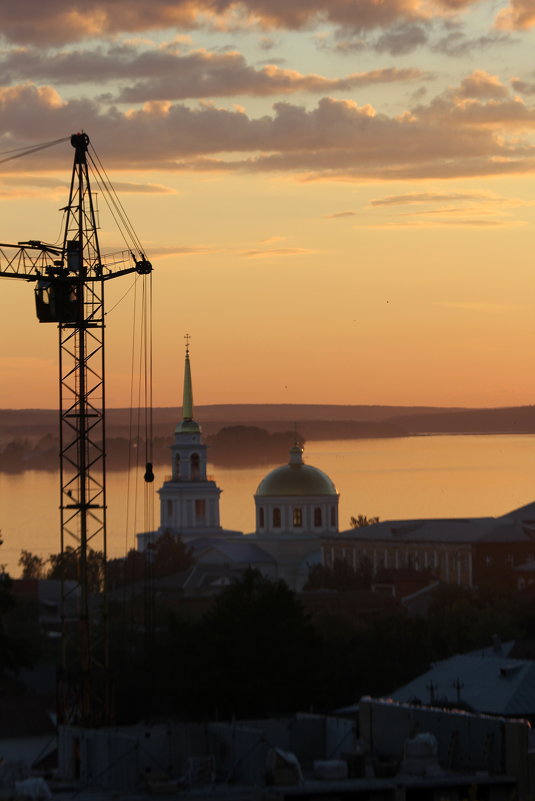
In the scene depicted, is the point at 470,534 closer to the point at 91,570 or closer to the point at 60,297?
the point at 91,570

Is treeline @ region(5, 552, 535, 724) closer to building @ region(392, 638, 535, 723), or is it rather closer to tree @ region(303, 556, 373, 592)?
building @ region(392, 638, 535, 723)

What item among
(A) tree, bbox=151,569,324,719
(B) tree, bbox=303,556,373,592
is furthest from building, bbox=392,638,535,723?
(B) tree, bbox=303,556,373,592

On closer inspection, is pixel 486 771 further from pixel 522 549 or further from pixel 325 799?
pixel 522 549

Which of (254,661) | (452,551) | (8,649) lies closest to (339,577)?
(452,551)

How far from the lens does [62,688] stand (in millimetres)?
76125

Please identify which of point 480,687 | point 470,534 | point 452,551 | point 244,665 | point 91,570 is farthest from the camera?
point 470,534

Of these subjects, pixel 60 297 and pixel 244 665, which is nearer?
pixel 60 297

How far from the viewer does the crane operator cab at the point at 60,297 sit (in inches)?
3044

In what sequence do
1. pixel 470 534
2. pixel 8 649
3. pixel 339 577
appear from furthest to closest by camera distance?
pixel 470 534, pixel 339 577, pixel 8 649

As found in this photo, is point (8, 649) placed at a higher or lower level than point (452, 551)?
lower

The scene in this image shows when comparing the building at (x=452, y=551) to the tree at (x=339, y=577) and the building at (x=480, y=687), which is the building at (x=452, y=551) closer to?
the tree at (x=339, y=577)

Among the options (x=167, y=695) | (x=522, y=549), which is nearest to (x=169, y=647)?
(x=167, y=695)

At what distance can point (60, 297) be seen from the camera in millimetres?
77625

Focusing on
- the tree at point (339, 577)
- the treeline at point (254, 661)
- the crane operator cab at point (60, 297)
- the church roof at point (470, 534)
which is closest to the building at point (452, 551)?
the church roof at point (470, 534)
